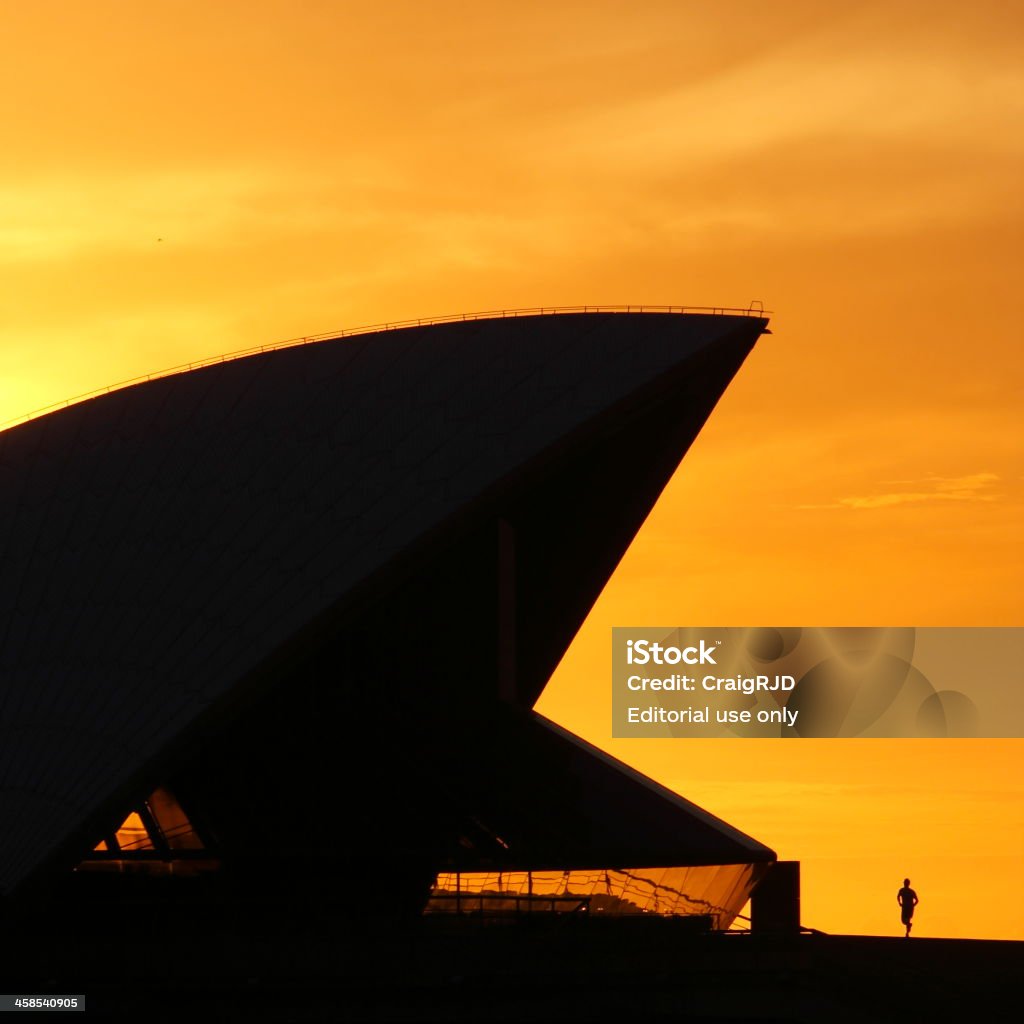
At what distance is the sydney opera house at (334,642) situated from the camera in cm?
3244

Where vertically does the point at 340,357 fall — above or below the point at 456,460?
above

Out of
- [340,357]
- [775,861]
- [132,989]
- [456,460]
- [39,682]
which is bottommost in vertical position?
[132,989]

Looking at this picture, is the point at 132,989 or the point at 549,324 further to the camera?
the point at 549,324

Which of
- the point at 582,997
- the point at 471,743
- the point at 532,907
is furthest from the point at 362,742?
the point at 582,997

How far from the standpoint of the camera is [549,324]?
36.9 meters

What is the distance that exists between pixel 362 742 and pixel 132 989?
7.77 m

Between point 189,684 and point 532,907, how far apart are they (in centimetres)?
681

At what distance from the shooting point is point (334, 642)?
37.8m

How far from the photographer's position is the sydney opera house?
1277 inches

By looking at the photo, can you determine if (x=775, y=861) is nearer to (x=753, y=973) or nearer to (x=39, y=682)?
(x=753, y=973)

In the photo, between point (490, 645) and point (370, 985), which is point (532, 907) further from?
point (490, 645)

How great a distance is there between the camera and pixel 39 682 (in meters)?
34.3

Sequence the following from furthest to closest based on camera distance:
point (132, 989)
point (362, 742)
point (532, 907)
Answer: point (362, 742) → point (532, 907) → point (132, 989)

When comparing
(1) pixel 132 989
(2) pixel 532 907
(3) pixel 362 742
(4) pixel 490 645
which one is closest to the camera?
(1) pixel 132 989
